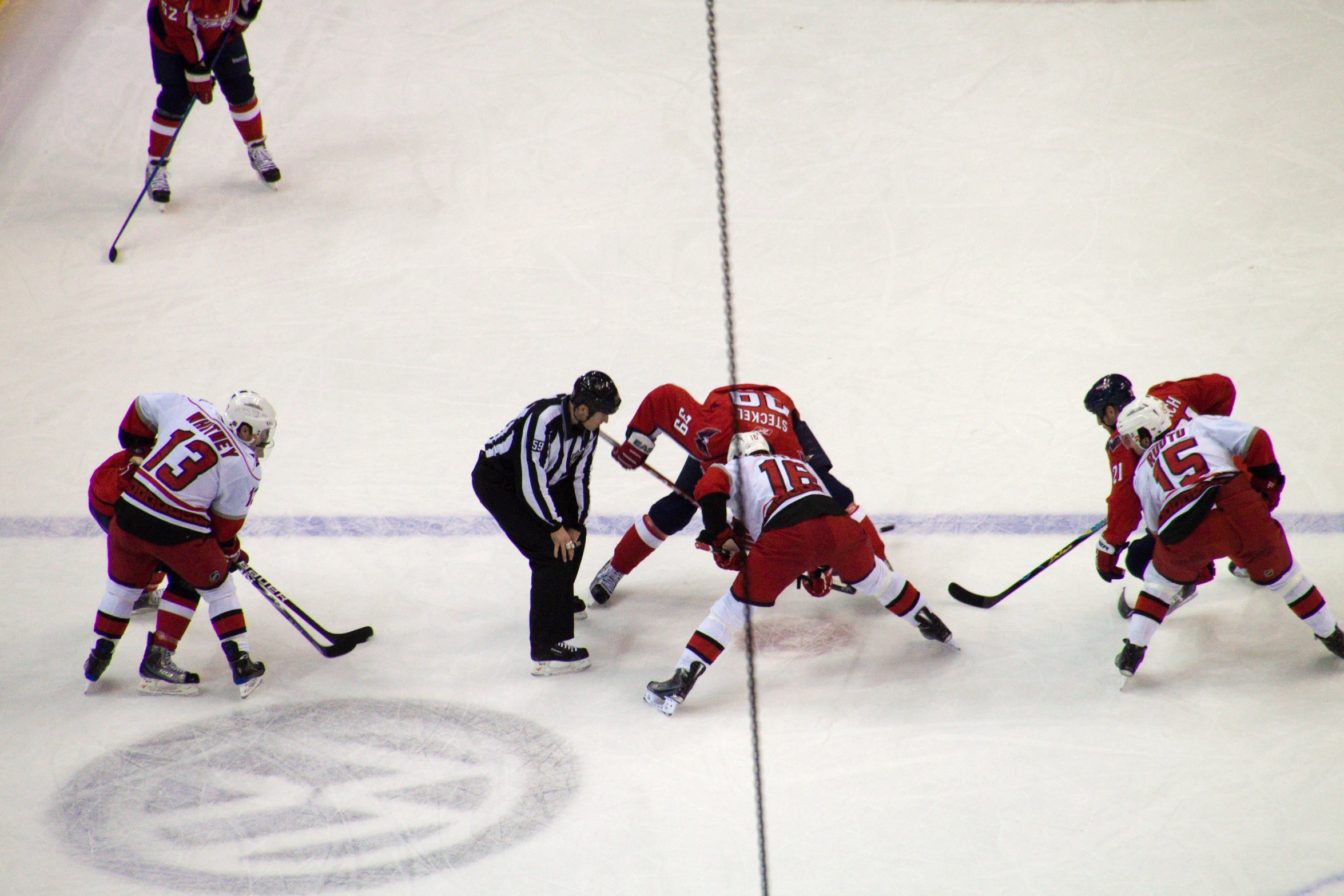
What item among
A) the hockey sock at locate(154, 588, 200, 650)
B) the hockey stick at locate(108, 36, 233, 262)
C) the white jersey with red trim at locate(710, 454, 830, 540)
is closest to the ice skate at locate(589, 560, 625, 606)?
the white jersey with red trim at locate(710, 454, 830, 540)

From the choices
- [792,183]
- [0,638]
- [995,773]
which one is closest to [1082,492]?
[995,773]

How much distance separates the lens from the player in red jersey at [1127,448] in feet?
12.2

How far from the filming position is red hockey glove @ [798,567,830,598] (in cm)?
373

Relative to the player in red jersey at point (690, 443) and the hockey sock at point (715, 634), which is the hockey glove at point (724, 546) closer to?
the hockey sock at point (715, 634)

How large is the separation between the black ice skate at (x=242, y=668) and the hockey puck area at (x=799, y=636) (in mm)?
1587

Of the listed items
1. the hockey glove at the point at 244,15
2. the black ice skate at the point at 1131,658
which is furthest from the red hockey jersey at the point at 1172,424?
the hockey glove at the point at 244,15

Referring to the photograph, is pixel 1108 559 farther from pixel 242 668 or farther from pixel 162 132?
pixel 162 132

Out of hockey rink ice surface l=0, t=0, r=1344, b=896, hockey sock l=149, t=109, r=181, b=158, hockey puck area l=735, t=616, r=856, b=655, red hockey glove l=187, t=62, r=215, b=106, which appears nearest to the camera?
hockey rink ice surface l=0, t=0, r=1344, b=896

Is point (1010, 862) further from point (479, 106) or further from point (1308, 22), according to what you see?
point (1308, 22)

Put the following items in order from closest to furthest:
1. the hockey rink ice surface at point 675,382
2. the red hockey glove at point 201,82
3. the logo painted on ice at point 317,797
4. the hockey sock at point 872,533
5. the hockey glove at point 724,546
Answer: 1. the logo painted on ice at point 317,797
2. the hockey rink ice surface at point 675,382
3. the hockey glove at point 724,546
4. the hockey sock at point 872,533
5. the red hockey glove at point 201,82

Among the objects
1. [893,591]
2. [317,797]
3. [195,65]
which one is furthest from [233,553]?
[195,65]

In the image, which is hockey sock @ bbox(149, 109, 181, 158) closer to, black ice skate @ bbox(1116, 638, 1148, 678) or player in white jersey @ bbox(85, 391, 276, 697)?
player in white jersey @ bbox(85, 391, 276, 697)

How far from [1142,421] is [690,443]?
1492 millimetres

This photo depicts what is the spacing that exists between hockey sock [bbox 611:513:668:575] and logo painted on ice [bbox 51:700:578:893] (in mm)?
782
